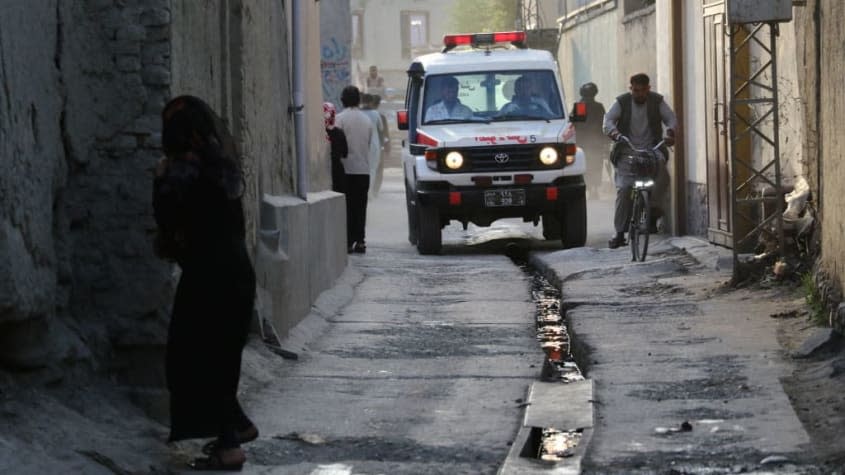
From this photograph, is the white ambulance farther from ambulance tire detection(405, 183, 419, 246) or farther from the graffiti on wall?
the graffiti on wall

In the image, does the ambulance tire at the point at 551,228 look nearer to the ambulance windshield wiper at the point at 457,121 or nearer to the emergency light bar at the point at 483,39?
the ambulance windshield wiper at the point at 457,121

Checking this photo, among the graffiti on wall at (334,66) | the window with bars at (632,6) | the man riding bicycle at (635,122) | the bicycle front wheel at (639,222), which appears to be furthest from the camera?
the window with bars at (632,6)

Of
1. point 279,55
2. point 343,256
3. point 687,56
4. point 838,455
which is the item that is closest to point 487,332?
point 279,55

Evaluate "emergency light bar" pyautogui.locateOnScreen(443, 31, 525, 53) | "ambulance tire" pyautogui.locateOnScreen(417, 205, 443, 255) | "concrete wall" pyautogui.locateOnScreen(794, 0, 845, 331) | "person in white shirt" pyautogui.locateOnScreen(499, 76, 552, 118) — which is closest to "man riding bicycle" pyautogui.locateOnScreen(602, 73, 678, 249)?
"person in white shirt" pyautogui.locateOnScreen(499, 76, 552, 118)

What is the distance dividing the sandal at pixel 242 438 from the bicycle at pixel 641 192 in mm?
8397

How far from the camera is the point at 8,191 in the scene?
644cm

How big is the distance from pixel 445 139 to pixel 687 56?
272 cm

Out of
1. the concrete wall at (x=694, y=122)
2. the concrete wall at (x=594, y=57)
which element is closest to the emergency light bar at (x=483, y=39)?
the concrete wall at (x=694, y=122)

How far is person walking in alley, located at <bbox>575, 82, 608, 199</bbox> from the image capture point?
2531 cm

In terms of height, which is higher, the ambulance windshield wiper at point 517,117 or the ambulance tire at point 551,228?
the ambulance windshield wiper at point 517,117

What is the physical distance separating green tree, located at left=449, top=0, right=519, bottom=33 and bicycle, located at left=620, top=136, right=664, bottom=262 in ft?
126

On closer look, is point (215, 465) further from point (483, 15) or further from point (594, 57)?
point (483, 15)

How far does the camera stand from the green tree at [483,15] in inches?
2122

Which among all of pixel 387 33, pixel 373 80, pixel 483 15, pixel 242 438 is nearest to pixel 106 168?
pixel 242 438
